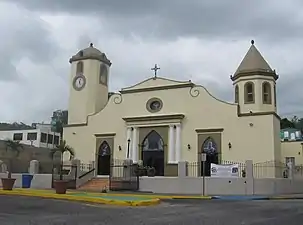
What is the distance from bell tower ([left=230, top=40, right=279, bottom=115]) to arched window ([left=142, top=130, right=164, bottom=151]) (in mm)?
7063

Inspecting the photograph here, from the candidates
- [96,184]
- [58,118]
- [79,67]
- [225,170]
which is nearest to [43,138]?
[58,118]

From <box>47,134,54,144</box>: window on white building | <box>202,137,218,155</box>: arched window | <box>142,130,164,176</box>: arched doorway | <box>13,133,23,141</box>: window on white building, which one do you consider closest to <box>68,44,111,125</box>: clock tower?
<box>142,130,164,176</box>: arched doorway

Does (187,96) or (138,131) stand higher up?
(187,96)

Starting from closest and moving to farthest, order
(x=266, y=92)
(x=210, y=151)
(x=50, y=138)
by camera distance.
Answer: (x=210, y=151)
(x=266, y=92)
(x=50, y=138)

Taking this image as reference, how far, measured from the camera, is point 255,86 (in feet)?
118

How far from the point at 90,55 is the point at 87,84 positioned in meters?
2.70

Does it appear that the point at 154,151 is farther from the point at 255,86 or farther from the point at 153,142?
the point at 255,86

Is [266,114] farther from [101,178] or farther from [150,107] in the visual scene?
[101,178]

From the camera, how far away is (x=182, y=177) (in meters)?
29.7

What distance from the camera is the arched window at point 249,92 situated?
35844mm

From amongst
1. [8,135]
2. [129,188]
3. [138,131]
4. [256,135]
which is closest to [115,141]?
[138,131]

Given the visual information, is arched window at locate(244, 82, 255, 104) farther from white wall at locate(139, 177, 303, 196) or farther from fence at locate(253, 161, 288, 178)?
white wall at locate(139, 177, 303, 196)

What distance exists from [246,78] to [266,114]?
3.72 metres

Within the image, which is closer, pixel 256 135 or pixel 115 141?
pixel 256 135
